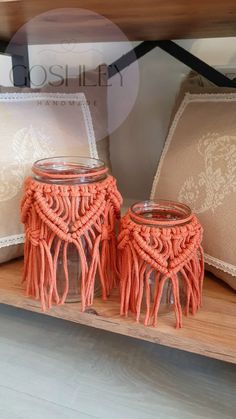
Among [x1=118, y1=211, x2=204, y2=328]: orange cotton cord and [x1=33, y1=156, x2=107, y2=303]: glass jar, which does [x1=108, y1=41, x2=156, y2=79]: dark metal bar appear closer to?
[x1=33, y1=156, x2=107, y2=303]: glass jar

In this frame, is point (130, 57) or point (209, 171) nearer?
point (209, 171)

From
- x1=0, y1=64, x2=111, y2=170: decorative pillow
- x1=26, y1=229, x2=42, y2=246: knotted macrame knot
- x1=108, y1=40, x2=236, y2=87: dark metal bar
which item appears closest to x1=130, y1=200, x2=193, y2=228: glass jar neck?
x1=26, y1=229, x2=42, y2=246: knotted macrame knot

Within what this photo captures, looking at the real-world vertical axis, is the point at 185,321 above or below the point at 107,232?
below

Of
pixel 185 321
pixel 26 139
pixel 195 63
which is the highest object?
pixel 195 63

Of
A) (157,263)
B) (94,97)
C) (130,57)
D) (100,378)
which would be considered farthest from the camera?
(130,57)

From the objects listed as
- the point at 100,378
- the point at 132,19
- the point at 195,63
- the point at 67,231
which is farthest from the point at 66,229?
the point at 195,63

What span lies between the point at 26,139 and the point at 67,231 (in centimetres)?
22

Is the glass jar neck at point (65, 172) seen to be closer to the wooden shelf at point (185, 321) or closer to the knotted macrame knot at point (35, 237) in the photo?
the knotted macrame knot at point (35, 237)

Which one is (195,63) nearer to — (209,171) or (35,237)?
(209,171)

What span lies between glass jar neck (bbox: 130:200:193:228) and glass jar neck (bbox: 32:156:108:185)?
7 cm

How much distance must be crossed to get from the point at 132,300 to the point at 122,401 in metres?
0.14

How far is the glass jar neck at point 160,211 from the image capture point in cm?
49

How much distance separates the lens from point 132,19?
60cm

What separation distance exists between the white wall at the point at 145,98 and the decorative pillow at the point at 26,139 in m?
0.26
